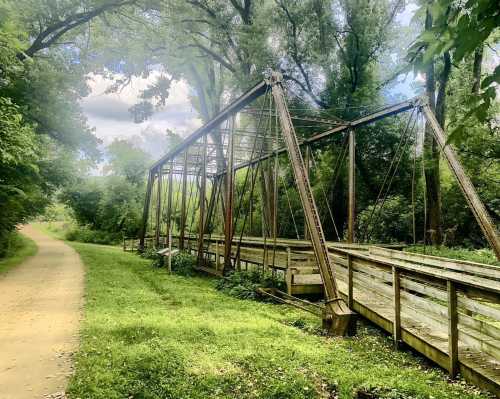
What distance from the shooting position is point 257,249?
12258mm

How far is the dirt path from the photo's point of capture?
4.43 m

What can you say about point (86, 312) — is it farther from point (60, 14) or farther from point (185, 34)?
point (185, 34)

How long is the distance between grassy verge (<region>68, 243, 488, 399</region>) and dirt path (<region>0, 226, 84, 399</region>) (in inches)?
10.7

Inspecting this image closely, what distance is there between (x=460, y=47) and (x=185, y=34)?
22369 millimetres

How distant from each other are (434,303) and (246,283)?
6243 millimetres

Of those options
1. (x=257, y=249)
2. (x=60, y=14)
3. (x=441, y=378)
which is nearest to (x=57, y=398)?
(x=441, y=378)

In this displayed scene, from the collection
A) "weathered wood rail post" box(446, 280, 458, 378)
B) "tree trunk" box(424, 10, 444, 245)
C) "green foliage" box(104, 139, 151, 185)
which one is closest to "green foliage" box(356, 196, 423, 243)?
"tree trunk" box(424, 10, 444, 245)

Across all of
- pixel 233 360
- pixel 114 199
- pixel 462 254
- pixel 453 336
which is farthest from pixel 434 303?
pixel 114 199

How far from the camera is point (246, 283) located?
10797 mm

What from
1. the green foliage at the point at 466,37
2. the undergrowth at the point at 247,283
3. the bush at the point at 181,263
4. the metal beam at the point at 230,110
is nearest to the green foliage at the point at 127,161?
the metal beam at the point at 230,110

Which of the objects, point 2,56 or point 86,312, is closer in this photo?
point 86,312

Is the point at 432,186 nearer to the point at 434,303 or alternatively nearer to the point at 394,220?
A: the point at 394,220

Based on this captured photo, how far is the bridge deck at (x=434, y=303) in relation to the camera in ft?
13.9

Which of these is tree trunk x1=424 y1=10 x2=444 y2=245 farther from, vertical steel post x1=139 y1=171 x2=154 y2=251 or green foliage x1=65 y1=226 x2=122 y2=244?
green foliage x1=65 y1=226 x2=122 y2=244
